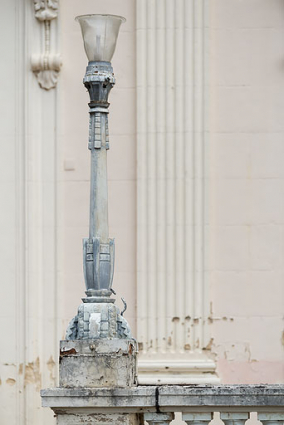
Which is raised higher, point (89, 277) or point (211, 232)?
point (211, 232)

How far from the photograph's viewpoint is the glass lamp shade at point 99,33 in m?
13.3

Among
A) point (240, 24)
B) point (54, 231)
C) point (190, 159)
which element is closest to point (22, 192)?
point (54, 231)

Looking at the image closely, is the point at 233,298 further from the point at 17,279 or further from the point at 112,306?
the point at 112,306

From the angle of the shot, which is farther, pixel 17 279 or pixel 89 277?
pixel 17 279

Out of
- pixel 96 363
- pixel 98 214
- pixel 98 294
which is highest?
pixel 98 214

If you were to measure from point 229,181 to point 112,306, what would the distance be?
4.29 metres

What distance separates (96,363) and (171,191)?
446 centimetres

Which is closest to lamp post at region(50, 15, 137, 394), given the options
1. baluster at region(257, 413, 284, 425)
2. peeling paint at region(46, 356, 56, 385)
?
baluster at region(257, 413, 284, 425)

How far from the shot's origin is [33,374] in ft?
55.6

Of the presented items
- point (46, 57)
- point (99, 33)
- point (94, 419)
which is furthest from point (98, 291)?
point (46, 57)

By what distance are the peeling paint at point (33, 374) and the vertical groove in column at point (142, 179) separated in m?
1.10

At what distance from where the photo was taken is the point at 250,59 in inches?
670

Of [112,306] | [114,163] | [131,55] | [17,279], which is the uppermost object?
[131,55]

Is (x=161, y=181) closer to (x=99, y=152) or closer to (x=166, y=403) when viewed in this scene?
(x=99, y=152)
